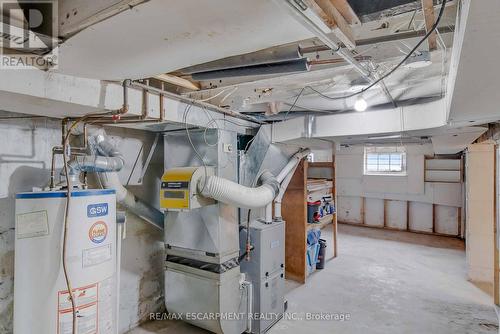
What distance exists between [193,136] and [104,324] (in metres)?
1.53

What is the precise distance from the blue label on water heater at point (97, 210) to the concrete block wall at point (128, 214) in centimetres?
68

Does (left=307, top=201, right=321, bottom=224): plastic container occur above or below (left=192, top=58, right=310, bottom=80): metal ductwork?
below

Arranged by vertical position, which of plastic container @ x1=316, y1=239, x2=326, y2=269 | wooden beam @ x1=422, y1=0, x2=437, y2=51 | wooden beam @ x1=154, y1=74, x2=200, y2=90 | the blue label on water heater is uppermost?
wooden beam @ x1=154, y1=74, x2=200, y2=90

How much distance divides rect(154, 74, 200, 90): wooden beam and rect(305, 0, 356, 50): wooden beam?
1152 mm

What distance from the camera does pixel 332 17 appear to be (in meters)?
0.92

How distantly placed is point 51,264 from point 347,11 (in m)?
1.87

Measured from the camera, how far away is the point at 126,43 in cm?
92

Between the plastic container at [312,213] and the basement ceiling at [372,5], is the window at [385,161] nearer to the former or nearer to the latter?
the plastic container at [312,213]

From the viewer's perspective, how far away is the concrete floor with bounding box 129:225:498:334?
105 inches

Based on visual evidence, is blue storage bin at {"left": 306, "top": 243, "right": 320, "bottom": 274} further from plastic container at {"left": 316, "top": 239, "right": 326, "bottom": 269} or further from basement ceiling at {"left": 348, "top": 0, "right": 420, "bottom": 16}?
basement ceiling at {"left": 348, "top": 0, "right": 420, "bottom": 16}

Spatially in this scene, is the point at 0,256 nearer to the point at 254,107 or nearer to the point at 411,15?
the point at 254,107

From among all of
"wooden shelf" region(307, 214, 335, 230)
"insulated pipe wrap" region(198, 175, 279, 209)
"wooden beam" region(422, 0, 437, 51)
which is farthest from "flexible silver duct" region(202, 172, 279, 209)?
"wooden shelf" region(307, 214, 335, 230)

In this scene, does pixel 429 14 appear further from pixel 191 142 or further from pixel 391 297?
pixel 391 297

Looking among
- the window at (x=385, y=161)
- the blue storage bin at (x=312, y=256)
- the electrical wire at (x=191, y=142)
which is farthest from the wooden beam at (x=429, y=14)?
the window at (x=385, y=161)
